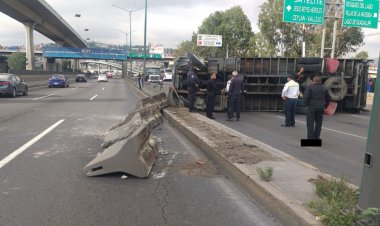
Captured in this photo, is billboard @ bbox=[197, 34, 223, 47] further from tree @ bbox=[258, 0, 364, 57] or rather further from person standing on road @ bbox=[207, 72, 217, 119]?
person standing on road @ bbox=[207, 72, 217, 119]

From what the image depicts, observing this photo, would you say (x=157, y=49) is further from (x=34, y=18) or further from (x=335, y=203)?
(x=335, y=203)

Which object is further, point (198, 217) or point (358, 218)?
point (198, 217)

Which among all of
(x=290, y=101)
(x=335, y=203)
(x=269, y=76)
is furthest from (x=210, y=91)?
(x=335, y=203)

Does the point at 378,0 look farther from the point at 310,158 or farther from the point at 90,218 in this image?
the point at 90,218

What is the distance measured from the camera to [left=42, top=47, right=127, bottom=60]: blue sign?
8775cm

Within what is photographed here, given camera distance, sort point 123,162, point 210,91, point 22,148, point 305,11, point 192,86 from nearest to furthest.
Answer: point 123,162 < point 22,148 < point 210,91 < point 192,86 < point 305,11

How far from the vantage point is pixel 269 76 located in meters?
19.8

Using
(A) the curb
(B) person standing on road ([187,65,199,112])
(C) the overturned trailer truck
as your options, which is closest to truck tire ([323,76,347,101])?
(C) the overturned trailer truck

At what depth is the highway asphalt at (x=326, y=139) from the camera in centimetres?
857

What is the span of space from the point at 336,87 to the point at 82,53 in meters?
78.2

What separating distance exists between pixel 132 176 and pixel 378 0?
2288cm

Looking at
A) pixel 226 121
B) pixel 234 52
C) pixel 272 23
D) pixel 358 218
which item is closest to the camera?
pixel 358 218

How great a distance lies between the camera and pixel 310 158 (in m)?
9.30

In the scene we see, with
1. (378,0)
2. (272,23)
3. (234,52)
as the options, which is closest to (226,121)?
(378,0)
